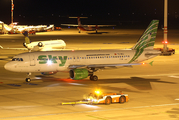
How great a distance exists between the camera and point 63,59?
41.6 metres

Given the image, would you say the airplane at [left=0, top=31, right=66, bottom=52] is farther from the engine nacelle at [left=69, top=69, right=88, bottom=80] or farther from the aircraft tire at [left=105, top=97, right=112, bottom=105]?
the aircraft tire at [left=105, top=97, right=112, bottom=105]

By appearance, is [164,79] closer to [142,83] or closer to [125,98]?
[142,83]

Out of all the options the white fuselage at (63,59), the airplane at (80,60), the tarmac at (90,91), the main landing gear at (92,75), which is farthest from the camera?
the main landing gear at (92,75)

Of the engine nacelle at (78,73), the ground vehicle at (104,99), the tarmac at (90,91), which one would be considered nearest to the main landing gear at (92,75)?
the tarmac at (90,91)

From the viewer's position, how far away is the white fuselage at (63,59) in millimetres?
40062

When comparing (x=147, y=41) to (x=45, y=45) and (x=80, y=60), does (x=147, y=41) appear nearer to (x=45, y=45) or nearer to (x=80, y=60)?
(x=80, y=60)

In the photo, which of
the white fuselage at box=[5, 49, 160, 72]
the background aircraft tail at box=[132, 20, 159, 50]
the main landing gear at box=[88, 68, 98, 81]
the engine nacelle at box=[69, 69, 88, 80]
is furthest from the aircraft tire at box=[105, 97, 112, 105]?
the background aircraft tail at box=[132, 20, 159, 50]

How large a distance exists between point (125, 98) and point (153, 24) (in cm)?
2035

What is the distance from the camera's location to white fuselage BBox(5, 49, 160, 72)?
40.1m

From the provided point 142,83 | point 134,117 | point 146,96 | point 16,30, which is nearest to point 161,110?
point 134,117

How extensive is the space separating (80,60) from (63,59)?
241 centimetres

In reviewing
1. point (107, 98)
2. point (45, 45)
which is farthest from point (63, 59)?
point (45, 45)

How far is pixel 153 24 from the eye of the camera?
47312 mm

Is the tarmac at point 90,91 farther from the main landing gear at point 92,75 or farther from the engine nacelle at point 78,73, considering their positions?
the engine nacelle at point 78,73
